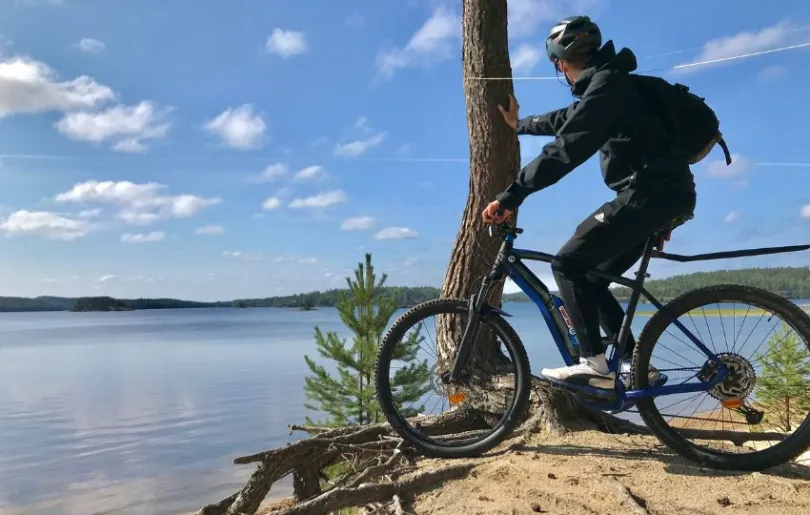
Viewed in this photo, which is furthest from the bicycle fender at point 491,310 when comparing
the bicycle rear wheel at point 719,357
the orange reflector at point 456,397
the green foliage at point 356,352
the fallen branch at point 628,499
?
the green foliage at point 356,352

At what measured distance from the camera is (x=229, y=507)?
162 inches

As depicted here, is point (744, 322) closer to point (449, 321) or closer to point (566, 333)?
point (566, 333)

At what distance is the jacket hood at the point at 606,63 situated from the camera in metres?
3.28

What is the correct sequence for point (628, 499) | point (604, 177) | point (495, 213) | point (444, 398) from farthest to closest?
1. point (444, 398)
2. point (604, 177)
3. point (495, 213)
4. point (628, 499)

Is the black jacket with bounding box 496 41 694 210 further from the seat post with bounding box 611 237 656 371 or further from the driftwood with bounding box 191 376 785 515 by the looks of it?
the driftwood with bounding box 191 376 785 515

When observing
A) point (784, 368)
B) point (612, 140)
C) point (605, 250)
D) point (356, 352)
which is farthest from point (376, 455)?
point (356, 352)

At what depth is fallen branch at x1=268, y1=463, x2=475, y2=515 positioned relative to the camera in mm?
3332

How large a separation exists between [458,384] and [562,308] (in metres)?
0.95

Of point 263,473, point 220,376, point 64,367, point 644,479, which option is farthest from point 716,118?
point 64,367

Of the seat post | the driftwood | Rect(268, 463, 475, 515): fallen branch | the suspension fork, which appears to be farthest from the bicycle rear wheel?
Rect(268, 463, 475, 515): fallen branch

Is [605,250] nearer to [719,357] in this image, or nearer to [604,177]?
[604,177]

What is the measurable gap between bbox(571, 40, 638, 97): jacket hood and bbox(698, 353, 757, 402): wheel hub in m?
1.73

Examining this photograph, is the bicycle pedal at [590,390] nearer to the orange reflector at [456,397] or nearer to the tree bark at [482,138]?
the orange reflector at [456,397]

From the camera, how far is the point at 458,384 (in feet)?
13.4
